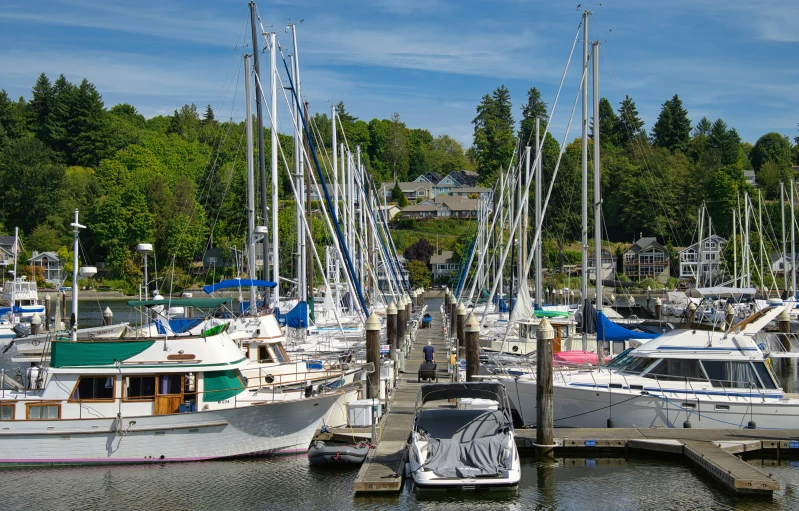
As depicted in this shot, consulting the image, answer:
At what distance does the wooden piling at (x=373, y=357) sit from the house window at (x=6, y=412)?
9647 mm

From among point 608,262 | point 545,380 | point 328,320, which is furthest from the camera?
point 608,262

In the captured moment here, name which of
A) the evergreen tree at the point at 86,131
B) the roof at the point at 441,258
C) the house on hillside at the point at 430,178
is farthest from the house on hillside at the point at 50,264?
the house on hillside at the point at 430,178

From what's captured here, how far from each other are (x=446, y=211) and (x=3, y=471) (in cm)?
13421

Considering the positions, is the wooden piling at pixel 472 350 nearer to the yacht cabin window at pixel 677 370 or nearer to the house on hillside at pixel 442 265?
the yacht cabin window at pixel 677 370

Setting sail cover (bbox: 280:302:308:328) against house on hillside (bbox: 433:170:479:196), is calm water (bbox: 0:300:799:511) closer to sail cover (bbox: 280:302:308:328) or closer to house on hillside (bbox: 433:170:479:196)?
sail cover (bbox: 280:302:308:328)

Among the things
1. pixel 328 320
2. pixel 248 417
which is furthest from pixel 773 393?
pixel 328 320

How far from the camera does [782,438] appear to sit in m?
21.7

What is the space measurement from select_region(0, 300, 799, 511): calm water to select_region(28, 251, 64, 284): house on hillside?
91506 millimetres

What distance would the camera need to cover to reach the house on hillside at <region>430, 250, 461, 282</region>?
131 m

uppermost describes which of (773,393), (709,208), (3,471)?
(709,208)

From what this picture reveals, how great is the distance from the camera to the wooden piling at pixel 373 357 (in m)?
25.8

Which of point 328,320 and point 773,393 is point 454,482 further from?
point 328,320

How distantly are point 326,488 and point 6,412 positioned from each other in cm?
869

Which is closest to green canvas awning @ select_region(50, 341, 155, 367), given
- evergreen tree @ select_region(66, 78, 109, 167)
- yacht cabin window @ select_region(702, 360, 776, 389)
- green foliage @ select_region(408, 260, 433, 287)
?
yacht cabin window @ select_region(702, 360, 776, 389)
